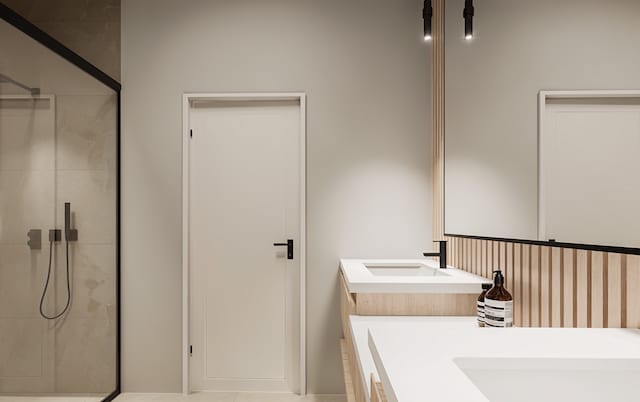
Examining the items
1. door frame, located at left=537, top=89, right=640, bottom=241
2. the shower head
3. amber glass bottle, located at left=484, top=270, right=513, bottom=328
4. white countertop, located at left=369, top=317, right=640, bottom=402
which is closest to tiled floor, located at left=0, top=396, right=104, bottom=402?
A: the shower head

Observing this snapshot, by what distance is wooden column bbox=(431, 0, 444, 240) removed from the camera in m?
2.62

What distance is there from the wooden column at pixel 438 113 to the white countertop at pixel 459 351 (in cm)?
176

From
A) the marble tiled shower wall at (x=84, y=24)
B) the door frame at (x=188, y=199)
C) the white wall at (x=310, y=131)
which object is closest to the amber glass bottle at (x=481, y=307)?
the white wall at (x=310, y=131)

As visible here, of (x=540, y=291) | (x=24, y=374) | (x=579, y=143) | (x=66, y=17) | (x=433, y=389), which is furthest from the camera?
(x=66, y=17)

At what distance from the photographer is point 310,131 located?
117 inches

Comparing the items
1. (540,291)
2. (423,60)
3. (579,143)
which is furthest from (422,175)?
(579,143)

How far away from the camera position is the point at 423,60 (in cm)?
296

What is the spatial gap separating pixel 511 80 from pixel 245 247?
2062 millimetres

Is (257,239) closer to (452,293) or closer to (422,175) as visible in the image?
(422,175)

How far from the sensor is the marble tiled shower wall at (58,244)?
1.95 m

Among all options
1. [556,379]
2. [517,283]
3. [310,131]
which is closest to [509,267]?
[517,283]

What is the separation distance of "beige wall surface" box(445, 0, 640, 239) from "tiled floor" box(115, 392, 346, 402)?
141 cm

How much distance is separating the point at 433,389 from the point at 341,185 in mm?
2402

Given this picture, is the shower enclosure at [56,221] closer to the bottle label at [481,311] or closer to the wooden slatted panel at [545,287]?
the bottle label at [481,311]
